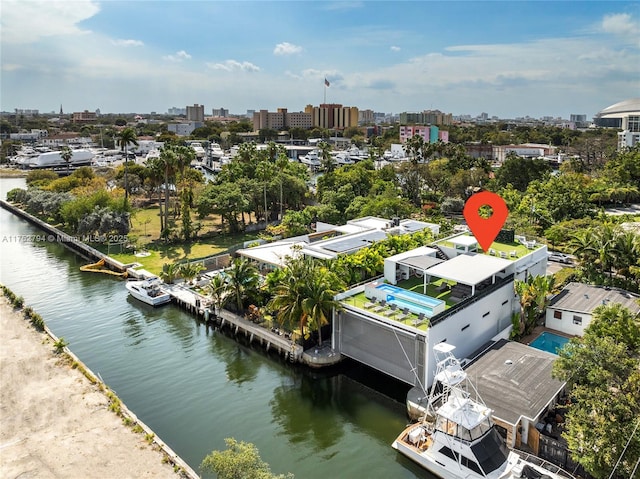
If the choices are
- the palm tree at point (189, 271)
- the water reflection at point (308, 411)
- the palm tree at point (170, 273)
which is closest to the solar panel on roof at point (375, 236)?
the palm tree at point (189, 271)

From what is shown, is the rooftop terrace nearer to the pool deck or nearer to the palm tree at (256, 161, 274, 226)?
the pool deck

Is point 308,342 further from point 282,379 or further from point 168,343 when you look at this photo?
point 168,343

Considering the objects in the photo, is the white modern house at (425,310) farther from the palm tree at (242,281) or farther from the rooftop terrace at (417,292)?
the palm tree at (242,281)

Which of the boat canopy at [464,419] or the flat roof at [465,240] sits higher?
the flat roof at [465,240]

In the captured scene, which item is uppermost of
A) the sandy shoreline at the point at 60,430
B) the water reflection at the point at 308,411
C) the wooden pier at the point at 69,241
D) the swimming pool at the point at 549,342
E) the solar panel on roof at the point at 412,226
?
the solar panel on roof at the point at 412,226

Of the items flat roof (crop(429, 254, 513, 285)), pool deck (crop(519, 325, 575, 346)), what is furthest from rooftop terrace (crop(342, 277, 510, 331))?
pool deck (crop(519, 325, 575, 346))

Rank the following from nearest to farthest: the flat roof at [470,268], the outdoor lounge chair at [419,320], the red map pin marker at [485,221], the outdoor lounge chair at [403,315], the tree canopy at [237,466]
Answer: the tree canopy at [237,466]
the outdoor lounge chair at [419,320]
the outdoor lounge chair at [403,315]
the flat roof at [470,268]
the red map pin marker at [485,221]
